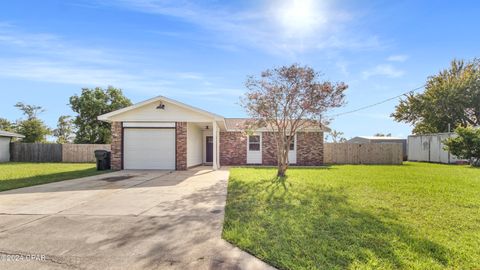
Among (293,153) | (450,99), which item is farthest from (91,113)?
(450,99)

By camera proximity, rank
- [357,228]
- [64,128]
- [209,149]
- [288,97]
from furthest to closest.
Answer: [64,128], [209,149], [288,97], [357,228]

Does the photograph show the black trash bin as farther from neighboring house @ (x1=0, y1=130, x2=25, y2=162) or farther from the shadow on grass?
neighboring house @ (x1=0, y1=130, x2=25, y2=162)

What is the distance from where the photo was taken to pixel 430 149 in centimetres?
2392

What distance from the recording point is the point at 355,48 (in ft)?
43.8

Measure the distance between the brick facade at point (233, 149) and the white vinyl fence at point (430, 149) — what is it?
46.4 feet

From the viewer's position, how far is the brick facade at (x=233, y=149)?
781 inches

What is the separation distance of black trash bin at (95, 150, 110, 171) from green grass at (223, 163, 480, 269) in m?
9.90

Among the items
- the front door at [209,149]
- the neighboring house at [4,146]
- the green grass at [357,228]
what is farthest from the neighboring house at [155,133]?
the neighboring house at [4,146]

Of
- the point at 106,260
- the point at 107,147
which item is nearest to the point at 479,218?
the point at 106,260

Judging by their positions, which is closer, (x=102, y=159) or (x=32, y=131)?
(x=102, y=159)

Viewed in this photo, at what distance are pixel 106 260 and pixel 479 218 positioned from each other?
623 centimetres

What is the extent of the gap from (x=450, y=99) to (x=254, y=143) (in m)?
19.0

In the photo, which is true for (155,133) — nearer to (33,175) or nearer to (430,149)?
(33,175)

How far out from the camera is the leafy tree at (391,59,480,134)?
2533 centimetres
